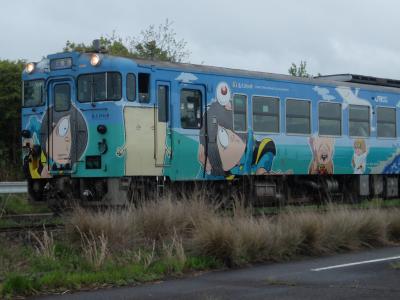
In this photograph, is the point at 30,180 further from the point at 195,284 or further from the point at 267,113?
the point at 195,284

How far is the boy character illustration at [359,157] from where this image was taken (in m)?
20.1

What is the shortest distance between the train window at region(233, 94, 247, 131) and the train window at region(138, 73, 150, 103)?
243 cm

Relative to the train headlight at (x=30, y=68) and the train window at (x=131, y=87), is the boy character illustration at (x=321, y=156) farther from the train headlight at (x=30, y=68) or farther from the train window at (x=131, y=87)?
the train headlight at (x=30, y=68)

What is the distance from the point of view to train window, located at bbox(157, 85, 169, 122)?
15.7 metres

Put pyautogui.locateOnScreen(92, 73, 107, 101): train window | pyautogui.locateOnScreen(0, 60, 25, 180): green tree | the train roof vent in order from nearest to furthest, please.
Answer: pyautogui.locateOnScreen(92, 73, 107, 101): train window, the train roof vent, pyautogui.locateOnScreen(0, 60, 25, 180): green tree

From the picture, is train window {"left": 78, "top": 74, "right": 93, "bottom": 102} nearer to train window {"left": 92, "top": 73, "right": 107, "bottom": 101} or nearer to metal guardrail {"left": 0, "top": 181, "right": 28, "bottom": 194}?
train window {"left": 92, "top": 73, "right": 107, "bottom": 101}

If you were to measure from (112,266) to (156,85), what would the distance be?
21.8 ft

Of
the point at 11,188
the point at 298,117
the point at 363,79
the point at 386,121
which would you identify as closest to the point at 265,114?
the point at 298,117

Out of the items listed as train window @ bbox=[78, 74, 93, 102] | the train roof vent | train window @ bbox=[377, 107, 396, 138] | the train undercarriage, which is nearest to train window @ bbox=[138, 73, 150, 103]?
train window @ bbox=[78, 74, 93, 102]

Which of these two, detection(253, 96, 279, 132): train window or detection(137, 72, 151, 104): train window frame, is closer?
detection(137, 72, 151, 104): train window frame

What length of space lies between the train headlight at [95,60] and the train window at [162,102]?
1317 millimetres

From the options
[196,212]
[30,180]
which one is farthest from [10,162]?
[196,212]

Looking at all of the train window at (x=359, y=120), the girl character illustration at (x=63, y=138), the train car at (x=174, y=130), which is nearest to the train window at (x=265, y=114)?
the train car at (x=174, y=130)

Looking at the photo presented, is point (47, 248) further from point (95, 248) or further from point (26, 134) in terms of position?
point (26, 134)
